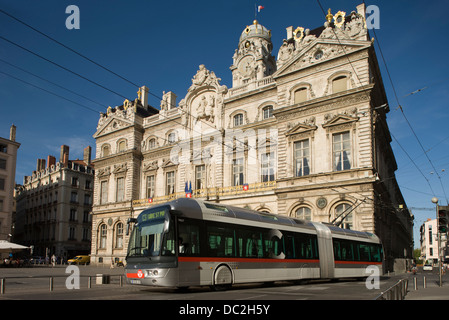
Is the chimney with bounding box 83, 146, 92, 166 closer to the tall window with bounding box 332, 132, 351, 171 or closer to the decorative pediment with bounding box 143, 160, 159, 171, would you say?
the decorative pediment with bounding box 143, 160, 159, 171

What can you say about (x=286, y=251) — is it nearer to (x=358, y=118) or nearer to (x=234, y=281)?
(x=234, y=281)

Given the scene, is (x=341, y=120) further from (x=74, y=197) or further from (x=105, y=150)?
(x=74, y=197)

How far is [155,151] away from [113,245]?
12.3 m

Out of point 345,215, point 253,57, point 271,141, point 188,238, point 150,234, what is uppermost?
point 253,57

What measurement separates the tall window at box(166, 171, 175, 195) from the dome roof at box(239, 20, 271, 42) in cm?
1878

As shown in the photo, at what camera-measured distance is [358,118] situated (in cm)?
3033

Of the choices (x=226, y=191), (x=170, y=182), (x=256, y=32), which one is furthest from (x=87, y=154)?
(x=226, y=191)

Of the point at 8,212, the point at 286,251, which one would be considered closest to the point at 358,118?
the point at 286,251

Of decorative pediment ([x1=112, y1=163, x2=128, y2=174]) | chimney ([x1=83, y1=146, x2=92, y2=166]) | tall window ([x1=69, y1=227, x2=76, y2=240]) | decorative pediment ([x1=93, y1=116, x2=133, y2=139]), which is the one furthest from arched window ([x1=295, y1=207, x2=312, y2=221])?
chimney ([x1=83, y1=146, x2=92, y2=166])

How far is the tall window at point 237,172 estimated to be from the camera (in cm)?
3838

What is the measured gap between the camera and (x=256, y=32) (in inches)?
1953

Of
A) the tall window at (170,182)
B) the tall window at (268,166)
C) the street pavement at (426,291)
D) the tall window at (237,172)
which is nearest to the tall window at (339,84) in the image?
the tall window at (268,166)

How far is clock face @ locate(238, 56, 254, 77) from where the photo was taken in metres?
43.7

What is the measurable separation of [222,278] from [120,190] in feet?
114
